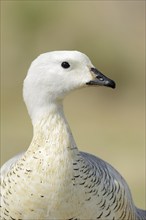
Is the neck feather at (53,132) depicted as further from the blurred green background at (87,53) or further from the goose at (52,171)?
the blurred green background at (87,53)

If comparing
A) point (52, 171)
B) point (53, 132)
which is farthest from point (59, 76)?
point (52, 171)

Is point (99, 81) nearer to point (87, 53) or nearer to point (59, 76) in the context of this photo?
point (59, 76)

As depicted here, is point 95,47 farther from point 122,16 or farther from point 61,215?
point 61,215

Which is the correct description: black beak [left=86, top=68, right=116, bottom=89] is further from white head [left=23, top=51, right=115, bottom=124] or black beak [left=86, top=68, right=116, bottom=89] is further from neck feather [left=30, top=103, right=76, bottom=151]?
neck feather [left=30, top=103, right=76, bottom=151]

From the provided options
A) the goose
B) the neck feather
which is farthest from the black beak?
the neck feather

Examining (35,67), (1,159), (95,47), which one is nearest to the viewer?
(35,67)

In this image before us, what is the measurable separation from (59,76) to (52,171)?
49 cm

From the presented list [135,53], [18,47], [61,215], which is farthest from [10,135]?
[61,215]

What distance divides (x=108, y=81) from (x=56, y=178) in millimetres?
545

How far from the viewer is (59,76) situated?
427 cm

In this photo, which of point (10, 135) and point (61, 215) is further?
point (10, 135)

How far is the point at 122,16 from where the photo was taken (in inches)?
444

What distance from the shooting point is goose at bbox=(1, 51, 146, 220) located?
432cm

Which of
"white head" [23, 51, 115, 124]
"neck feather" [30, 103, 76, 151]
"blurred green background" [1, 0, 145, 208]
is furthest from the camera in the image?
"blurred green background" [1, 0, 145, 208]
